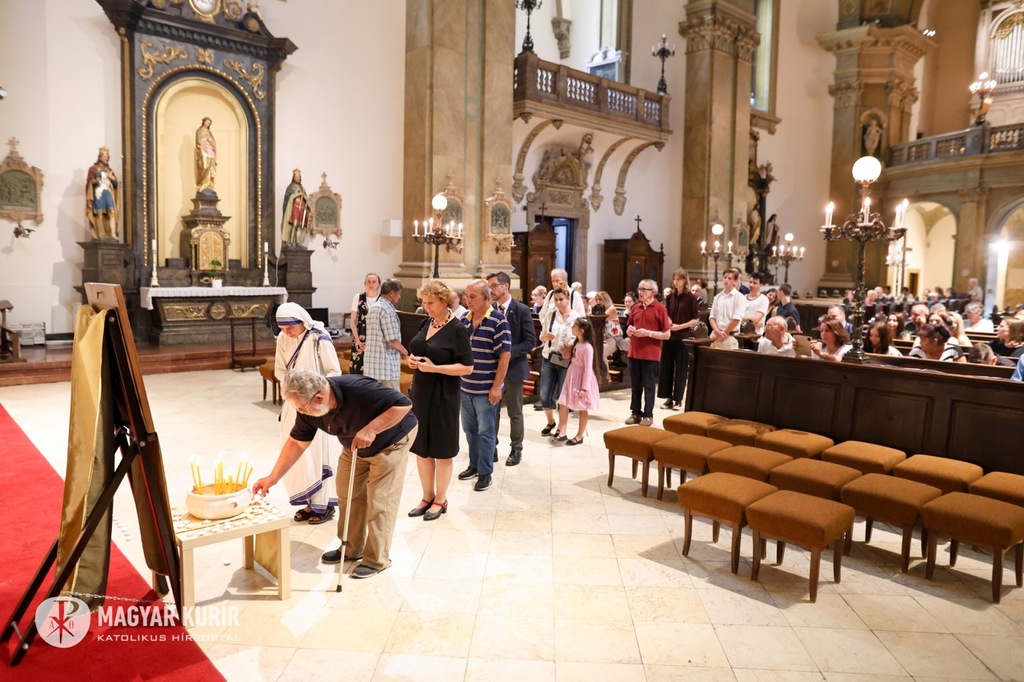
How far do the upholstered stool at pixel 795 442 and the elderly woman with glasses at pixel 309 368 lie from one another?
3.21 m

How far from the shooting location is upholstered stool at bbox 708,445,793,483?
5.01 m

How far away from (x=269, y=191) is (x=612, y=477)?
390 inches

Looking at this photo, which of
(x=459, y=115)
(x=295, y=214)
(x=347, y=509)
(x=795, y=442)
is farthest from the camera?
(x=459, y=115)

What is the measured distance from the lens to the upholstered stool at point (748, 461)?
5.01m

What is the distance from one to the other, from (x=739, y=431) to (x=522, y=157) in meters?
12.0

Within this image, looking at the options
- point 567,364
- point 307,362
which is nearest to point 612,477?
point 567,364

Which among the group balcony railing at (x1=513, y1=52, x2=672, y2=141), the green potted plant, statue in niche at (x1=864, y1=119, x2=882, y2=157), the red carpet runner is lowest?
the red carpet runner

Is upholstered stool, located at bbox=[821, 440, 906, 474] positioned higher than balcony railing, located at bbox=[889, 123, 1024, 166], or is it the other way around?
balcony railing, located at bbox=[889, 123, 1024, 166]

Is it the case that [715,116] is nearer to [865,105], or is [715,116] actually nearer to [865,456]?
[865,105]

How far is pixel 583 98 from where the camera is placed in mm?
16656

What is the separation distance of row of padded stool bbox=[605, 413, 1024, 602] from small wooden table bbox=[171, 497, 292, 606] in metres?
2.36

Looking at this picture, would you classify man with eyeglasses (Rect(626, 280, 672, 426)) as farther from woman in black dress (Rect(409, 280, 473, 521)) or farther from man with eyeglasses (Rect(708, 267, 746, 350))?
woman in black dress (Rect(409, 280, 473, 521))
